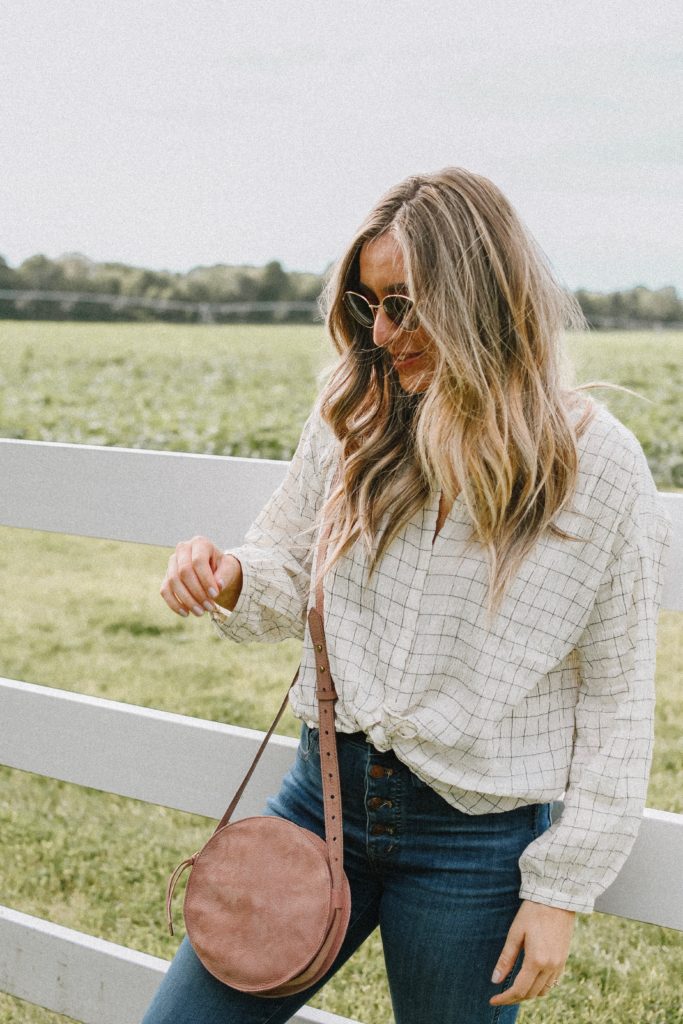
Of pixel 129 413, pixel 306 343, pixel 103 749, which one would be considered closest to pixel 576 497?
pixel 103 749

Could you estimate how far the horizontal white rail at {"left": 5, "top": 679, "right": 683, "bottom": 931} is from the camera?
1895mm

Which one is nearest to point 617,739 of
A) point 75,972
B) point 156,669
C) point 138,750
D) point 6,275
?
point 138,750

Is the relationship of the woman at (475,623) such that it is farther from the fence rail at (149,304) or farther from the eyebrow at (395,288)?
the fence rail at (149,304)

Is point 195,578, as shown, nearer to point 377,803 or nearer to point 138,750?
point 377,803

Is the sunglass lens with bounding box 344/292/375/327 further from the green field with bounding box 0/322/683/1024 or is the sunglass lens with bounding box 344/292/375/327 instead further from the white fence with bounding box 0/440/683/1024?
the white fence with bounding box 0/440/683/1024

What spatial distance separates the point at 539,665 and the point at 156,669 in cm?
353

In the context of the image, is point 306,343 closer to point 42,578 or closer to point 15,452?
point 42,578

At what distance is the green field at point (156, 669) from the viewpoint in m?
2.45

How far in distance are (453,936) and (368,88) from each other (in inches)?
818

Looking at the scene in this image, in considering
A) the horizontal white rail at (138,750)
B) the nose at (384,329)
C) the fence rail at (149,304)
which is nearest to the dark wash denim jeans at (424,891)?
the horizontal white rail at (138,750)

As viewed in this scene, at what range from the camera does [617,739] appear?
1304 mm

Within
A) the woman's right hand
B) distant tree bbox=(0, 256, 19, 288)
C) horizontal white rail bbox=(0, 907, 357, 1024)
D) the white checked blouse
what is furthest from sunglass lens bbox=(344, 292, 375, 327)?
distant tree bbox=(0, 256, 19, 288)

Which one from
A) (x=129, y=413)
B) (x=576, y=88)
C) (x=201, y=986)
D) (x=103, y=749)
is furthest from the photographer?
(x=576, y=88)

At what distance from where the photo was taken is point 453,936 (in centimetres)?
136
